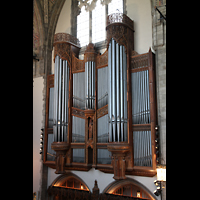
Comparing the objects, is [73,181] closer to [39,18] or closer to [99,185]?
[99,185]

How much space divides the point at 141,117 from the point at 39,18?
8.24 m

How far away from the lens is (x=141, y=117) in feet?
28.3

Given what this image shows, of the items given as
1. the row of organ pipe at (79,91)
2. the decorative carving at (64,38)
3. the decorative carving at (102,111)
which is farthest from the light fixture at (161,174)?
the decorative carving at (64,38)

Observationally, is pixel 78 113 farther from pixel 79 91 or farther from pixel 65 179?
pixel 65 179

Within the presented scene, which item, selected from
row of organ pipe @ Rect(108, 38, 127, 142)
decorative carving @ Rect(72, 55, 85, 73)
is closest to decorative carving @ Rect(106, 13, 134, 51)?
row of organ pipe @ Rect(108, 38, 127, 142)

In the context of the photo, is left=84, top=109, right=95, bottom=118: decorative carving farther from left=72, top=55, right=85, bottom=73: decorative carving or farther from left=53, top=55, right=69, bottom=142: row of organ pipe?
left=72, top=55, right=85, bottom=73: decorative carving

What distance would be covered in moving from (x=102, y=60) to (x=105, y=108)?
2.16 m

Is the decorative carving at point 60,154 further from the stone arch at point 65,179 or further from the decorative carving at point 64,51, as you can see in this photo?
the decorative carving at point 64,51

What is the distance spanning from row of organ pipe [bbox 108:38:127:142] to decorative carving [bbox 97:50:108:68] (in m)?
0.62

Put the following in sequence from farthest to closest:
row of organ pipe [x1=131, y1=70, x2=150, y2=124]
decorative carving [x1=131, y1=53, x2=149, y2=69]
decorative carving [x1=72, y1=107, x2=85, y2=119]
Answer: decorative carving [x1=72, y1=107, x2=85, y2=119], decorative carving [x1=131, y1=53, x2=149, y2=69], row of organ pipe [x1=131, y1=70, x2=150, y2=124]

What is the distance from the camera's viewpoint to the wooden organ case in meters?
8.45

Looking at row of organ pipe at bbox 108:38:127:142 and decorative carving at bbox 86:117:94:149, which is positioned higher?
row of organ pipe at bbox 108:38:127:142

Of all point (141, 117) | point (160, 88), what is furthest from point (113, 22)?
point (141, 117)
